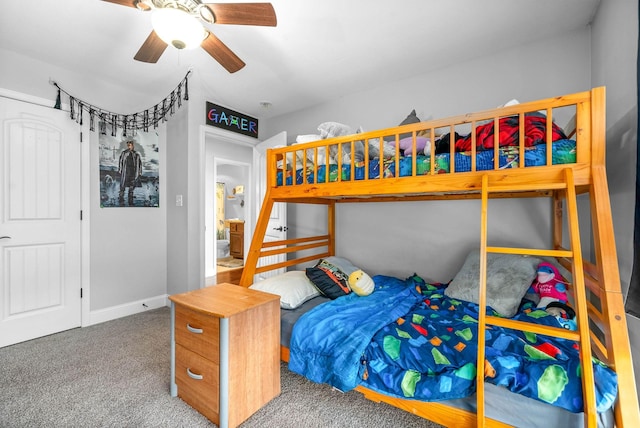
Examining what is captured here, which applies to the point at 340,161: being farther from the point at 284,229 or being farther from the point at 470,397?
the point at 284,229

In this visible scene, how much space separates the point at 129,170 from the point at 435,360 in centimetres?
343

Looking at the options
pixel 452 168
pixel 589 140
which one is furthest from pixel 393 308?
pixel 589 140

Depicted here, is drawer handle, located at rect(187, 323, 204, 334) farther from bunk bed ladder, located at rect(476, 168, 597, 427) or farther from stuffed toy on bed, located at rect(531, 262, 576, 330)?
stuffed toy on bed, located at rect(531, 262, 576, 330)

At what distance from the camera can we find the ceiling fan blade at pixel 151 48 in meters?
1.73

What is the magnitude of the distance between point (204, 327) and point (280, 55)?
222 cm

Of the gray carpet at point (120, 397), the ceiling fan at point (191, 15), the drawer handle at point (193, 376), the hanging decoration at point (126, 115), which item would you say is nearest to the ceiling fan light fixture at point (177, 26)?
the ceiling fan at point (191, 15)

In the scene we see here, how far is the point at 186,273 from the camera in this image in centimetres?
322

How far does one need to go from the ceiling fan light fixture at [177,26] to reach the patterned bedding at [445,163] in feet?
3.52

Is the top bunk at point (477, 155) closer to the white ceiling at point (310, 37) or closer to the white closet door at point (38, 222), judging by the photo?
the white ceiling at point (310, 37)

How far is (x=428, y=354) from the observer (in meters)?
1.41

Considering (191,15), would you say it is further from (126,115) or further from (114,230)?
(114,230)

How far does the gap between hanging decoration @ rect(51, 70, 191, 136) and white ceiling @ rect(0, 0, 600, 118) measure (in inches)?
4.8

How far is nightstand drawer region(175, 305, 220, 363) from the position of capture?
1.48m

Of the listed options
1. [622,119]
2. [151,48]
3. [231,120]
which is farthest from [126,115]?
[622,119]
